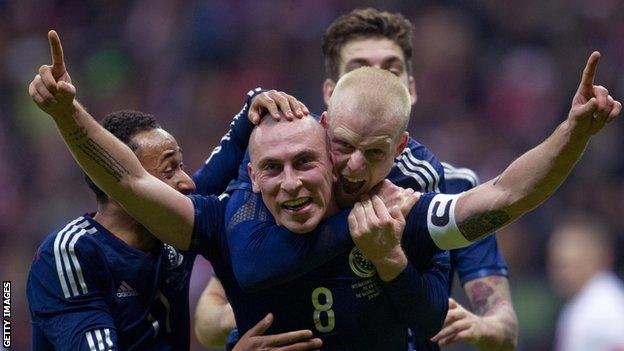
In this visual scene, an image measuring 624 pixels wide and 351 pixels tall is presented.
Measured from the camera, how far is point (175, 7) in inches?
433

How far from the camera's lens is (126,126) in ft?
13.0

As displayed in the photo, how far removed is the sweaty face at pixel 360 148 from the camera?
3539 mm

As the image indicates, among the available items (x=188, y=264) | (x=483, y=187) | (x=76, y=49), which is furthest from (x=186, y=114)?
(x=483, y=187)

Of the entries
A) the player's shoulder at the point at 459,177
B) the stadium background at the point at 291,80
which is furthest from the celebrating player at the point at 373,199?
the stadium background at the point at 291,80

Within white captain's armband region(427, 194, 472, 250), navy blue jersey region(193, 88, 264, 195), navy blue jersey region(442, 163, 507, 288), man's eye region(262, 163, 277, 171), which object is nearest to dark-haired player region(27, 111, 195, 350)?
navy blue jersey region(193, 88, 264, 195)

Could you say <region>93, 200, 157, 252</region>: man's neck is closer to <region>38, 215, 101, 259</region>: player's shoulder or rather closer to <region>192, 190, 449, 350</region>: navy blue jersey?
<region>38, 215, 101, 259</region>: player's shoulder

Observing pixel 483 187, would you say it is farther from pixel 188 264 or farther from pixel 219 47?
pixel 219 47

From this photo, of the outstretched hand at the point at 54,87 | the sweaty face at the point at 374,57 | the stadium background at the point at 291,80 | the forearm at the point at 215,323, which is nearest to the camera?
the outstretched hand at the point at 54,87

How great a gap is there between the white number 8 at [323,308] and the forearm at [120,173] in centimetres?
49

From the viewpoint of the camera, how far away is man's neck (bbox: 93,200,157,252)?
12.9 ft

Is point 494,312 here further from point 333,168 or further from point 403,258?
point 333,168

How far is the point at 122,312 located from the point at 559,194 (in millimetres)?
5901

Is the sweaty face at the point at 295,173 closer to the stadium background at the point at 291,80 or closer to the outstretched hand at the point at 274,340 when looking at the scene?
the outstretched hand at the point at 274,340

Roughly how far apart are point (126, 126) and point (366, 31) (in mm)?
1596
